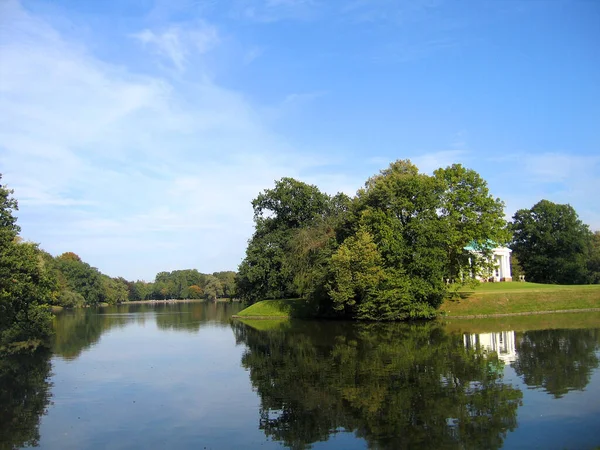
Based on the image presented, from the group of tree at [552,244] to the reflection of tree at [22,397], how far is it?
74.1 meters

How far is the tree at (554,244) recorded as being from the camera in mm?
78625

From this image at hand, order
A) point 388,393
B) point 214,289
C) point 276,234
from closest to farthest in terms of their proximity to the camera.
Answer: point 388,393
point 276,234
point 214,289

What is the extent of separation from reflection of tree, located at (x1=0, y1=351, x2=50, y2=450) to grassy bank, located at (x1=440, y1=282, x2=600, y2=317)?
35598mm

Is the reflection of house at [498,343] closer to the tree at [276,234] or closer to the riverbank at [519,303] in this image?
the riverbank at [519,303]

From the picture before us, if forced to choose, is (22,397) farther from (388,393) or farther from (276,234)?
(276,234)

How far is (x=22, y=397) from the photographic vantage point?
20.6 meters

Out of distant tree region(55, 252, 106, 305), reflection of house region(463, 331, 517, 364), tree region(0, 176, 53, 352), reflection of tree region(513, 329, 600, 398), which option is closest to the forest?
tree region(0, 176, 53, 352)

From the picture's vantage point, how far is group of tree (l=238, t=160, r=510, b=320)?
156 feet

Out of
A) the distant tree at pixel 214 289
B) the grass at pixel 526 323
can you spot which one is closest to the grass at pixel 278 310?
the grass at pixel 526 323

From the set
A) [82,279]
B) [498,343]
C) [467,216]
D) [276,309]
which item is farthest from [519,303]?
[82,279]

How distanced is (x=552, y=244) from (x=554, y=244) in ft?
1.17

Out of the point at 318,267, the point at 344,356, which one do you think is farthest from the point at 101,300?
the point at 344,356

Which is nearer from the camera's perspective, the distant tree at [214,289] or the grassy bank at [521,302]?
the grassy bank at [521,302]

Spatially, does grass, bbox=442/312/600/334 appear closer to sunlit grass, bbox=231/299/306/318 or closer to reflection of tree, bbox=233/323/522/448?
reflection of tree, bbox=233/323/522/448
